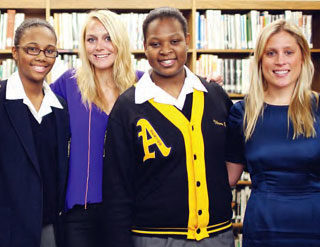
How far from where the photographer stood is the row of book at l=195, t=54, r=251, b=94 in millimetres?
3910

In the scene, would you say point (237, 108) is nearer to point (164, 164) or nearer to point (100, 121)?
point (164, 164)

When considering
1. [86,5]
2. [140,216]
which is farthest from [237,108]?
[86,5]

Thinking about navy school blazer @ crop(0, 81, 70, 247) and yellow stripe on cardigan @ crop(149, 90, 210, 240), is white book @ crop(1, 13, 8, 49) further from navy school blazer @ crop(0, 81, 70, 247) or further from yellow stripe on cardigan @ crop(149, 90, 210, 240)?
yellow stripe on cardigan @ crop(149, 90, 210, 240)

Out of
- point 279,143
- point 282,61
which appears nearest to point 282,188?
point 279,143

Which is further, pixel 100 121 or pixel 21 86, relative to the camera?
pixel 100 121

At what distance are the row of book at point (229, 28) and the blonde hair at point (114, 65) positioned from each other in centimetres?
175

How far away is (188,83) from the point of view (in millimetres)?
1854

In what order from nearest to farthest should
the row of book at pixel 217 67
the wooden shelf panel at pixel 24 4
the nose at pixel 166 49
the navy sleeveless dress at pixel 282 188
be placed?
the navy sleeveless dress at pixel 282 188 → the nose at pixel 166 49 → the wooden shelf panel at pixel 24 4 → the row of book at pixel 217 67

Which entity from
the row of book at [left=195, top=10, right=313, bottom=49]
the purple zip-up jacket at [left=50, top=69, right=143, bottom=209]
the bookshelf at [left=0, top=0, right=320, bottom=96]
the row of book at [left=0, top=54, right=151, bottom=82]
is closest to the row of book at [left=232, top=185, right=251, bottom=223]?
the bookshelf at [left=0, top=0, right=320, bottom=96]

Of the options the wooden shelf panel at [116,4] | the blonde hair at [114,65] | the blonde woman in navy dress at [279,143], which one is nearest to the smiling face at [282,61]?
the blonde woman in navy dress at [279,143]

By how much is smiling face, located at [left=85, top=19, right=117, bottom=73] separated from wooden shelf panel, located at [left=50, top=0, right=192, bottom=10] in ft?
5.30

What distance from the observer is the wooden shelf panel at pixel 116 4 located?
12.2 feet

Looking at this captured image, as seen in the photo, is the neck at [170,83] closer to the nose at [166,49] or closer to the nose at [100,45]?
the nose at [166,49]

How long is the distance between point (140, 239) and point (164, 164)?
31 centimetres
